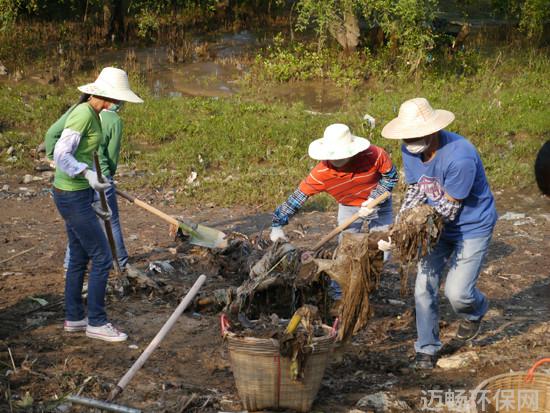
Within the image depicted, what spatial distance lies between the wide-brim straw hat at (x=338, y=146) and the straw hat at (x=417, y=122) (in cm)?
76

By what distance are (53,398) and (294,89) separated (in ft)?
31.8

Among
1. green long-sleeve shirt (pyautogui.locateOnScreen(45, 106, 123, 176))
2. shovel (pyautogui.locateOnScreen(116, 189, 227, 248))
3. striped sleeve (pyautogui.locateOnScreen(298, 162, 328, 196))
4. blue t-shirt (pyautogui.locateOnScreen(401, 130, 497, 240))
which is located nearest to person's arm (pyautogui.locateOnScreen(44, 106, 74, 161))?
green long-sleeve shirt (pyautogui.locateOnScreen(45, 106, 123, 176))

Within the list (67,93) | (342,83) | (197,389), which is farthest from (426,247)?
(67,93)

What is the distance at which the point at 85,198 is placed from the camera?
570 centimetres

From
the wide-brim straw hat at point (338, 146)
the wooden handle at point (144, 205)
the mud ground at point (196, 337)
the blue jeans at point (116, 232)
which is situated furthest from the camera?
the blue jeans at point (116, 232)

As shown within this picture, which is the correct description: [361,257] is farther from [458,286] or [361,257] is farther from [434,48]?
[434,48]

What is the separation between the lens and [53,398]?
4855 mm

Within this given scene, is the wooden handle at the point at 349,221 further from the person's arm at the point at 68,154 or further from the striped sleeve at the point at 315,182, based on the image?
the person's arm at the point at 68,154

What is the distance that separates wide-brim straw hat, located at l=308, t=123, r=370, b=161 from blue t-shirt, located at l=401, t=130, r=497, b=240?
0.77 meters

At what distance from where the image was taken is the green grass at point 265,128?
10570mm

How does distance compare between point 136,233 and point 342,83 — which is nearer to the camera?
point 136,233

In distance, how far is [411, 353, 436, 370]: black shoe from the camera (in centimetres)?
562

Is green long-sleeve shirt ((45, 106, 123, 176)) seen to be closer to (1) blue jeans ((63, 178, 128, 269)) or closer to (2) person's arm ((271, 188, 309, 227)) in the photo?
(1) blue jeans ((63, 178, 128, 269))

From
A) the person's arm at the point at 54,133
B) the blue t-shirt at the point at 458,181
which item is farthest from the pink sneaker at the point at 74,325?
the blue t-shirt at the point at 458,181
